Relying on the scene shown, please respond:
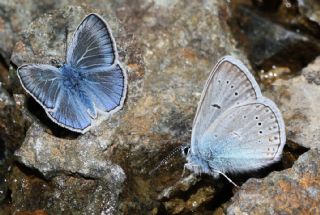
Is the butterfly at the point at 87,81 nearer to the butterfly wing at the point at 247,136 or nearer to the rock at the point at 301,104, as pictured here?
the butterfly wing at the point at 247,136

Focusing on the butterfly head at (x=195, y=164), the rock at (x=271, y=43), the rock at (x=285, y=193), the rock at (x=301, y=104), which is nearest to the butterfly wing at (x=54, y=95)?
the butterfly head at (x=195, y=164)

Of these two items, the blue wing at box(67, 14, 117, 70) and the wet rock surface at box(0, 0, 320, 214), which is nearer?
the wet rock surface at box(0, 0, 320, 214)

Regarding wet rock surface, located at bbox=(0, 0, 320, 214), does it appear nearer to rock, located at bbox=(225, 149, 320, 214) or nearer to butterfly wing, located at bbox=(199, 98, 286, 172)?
rock, located at bbox=(225, 149, 320, 214)

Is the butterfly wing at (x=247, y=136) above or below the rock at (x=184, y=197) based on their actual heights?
above

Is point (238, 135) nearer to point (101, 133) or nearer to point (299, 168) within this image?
point (299, 168)

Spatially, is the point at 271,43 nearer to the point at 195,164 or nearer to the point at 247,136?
the point at 247,136

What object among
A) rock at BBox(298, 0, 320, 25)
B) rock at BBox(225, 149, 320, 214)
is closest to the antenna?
rock at BBox(225, 149, 320, 214)
